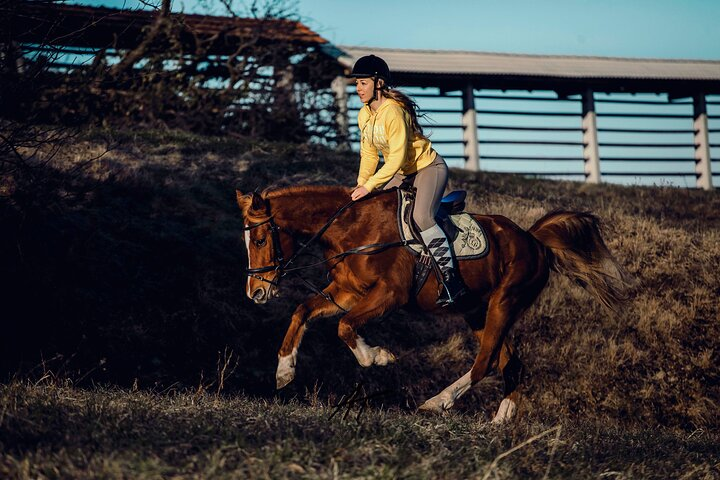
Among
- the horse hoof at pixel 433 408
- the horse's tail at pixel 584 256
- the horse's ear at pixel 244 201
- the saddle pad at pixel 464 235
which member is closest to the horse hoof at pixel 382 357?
the horse hoof at pixel 433 408

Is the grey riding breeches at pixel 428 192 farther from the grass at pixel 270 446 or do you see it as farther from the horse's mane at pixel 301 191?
the grass at pixel 270 446

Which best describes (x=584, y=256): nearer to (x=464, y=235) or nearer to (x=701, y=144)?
(x=464, y=235)

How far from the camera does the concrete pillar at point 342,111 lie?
21.8 m

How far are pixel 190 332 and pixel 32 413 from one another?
5888 millimetres

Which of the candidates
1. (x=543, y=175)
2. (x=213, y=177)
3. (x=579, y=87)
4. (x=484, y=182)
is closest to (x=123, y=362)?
(x=213, y=177)

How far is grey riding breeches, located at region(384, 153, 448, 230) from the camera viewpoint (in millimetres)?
7750

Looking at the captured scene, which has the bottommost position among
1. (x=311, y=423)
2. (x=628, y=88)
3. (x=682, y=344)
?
(x=682, y=344)

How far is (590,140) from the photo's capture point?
83.4ft

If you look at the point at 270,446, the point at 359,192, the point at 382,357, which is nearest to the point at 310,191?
the point at 359,192

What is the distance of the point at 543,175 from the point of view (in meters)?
24.9

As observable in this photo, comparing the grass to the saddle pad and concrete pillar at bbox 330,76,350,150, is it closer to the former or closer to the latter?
the saddle pad

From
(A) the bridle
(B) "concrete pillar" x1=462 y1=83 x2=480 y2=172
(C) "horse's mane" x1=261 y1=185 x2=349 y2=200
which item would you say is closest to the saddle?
(A) the bridle

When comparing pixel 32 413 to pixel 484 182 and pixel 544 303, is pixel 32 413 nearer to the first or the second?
pixel 544 303

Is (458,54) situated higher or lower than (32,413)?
higher
